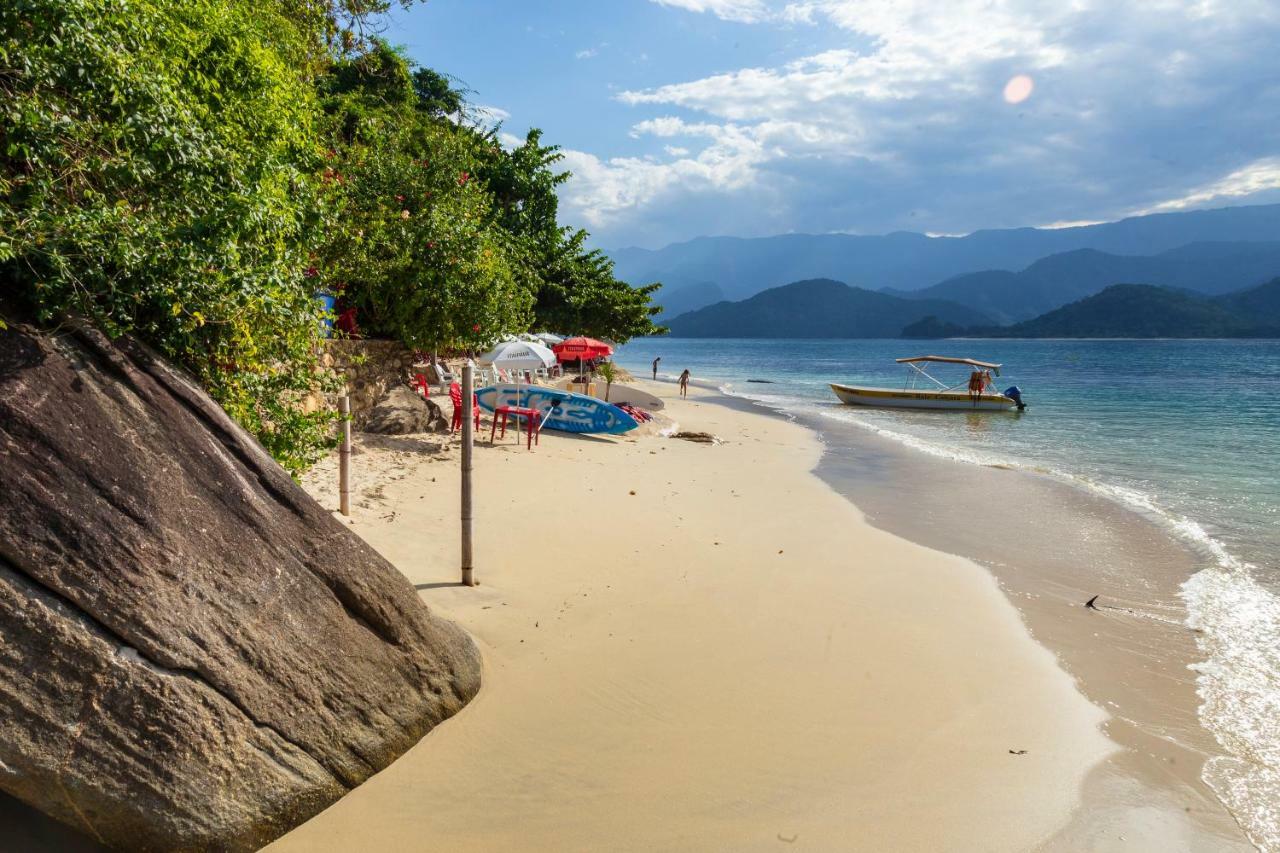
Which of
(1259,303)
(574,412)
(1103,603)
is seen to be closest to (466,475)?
(1103,603)

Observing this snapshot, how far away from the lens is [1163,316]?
145m

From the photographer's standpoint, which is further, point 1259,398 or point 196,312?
point 1259,398

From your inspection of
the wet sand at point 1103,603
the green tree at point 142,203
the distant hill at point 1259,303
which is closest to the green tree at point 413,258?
the green tree at point 142,203

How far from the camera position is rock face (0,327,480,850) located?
312cm

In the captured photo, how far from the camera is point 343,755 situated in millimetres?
3963

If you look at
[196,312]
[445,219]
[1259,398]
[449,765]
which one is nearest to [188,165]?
[196,312]

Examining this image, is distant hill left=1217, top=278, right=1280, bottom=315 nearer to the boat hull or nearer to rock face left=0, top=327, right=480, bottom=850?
the boat hull

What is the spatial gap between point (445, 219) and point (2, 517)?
12.7m

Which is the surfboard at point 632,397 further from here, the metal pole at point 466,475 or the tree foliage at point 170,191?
the metal pole at point 466,475

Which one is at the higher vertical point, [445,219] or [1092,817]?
[445,219]

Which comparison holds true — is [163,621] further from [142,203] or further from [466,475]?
[466,475]

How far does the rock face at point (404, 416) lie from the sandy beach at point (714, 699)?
3.60m

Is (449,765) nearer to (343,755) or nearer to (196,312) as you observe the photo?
(343,755)

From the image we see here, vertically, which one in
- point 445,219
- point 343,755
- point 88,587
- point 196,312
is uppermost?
point 445,219
